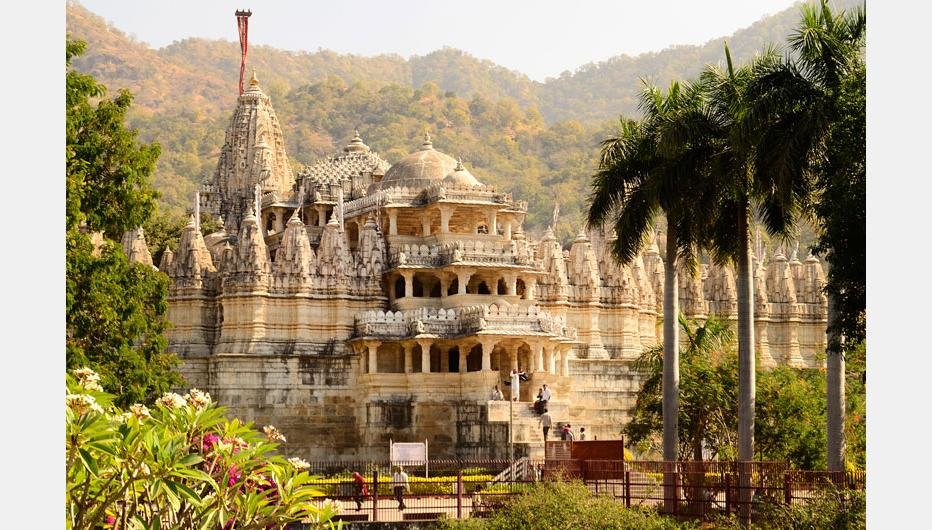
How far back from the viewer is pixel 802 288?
→ 70688 mm

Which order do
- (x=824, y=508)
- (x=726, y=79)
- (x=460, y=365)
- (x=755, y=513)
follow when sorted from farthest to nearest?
(x=460, y=365) → (x=726, y=79) → (x=755, y=513) → (x=824, y=508)

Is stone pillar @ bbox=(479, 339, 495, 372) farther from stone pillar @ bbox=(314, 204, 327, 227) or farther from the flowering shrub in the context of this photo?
the flowering shrub

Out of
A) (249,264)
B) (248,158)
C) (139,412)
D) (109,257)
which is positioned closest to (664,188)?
(109,257)

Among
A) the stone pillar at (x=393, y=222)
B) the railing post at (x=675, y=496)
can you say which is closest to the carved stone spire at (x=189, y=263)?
the stone pillar at (x=393, y=222)

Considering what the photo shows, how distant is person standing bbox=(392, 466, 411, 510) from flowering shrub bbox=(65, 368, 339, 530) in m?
11.6

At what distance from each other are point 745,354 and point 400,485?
8348 millimetres

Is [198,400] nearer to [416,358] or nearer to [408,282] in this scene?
[416,358]

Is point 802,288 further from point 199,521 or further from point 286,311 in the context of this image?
point 199,521

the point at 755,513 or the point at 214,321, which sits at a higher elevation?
the point at 214,321

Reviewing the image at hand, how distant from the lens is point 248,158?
240ft

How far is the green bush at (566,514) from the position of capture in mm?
30203

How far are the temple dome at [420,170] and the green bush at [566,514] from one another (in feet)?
92.4

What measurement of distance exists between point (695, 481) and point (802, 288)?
1541 inches

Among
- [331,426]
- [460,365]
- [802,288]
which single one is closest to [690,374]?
[460,365]
